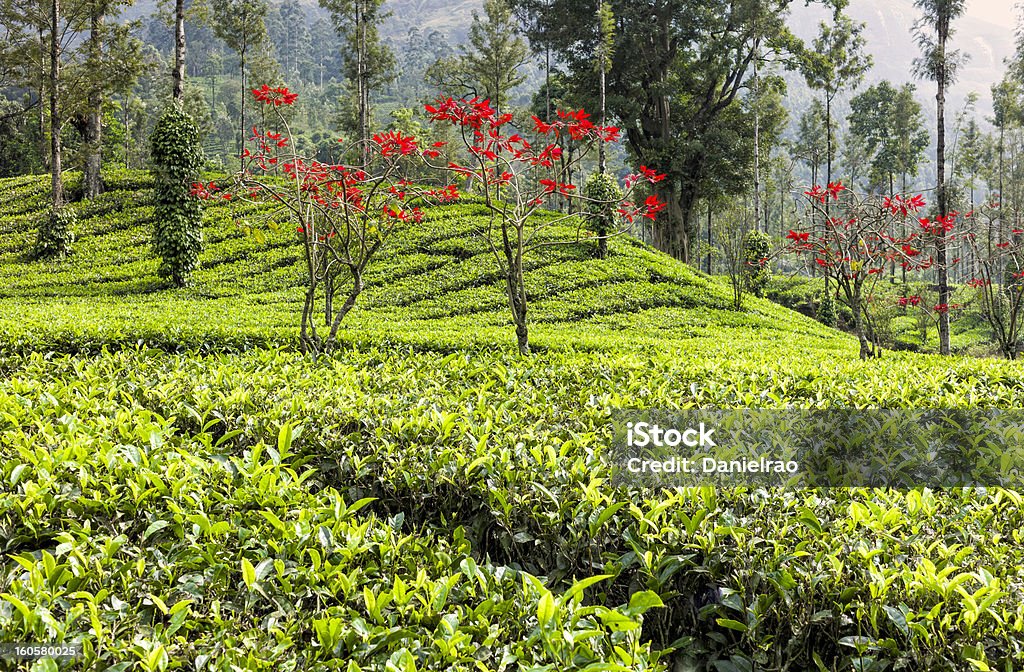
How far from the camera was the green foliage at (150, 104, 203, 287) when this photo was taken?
46.3 ft

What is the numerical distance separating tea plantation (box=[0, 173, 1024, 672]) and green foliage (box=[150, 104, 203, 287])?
34.3 feet

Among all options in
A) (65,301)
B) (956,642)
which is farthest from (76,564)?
(65,301)

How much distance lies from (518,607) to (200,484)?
4.74ft

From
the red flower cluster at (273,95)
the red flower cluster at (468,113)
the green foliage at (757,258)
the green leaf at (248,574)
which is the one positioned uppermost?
the red flower cluster at (273,95)

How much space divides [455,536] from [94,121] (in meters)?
22.6

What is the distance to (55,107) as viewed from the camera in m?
16.7

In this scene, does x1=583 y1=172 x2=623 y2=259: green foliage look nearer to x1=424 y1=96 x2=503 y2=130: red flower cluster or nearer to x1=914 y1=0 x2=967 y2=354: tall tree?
x1=914 y1=0 x2=967 y2=354: tall tree

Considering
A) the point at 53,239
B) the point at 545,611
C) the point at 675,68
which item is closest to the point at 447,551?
the point at 545,611

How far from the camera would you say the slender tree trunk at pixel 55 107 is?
52.9 ft

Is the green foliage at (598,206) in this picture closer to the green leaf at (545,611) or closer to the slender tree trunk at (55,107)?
the slender tree trunk at (55,107)

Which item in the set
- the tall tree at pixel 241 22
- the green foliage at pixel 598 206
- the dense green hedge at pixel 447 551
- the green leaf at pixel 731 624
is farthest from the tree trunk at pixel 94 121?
the green leaf at pixel 731 624

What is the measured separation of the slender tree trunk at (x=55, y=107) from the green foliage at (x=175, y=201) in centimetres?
367

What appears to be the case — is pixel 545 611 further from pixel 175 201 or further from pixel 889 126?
pixel 889 126

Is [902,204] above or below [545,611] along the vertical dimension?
above
